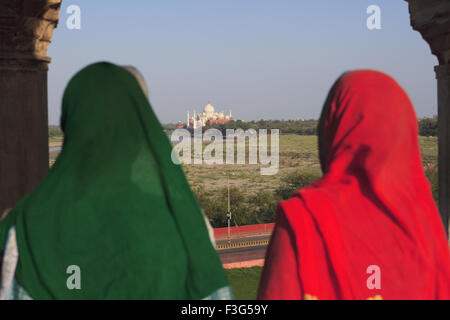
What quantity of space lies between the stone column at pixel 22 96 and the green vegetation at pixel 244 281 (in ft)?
37.1

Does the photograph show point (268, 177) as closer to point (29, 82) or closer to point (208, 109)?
point (208, 109)

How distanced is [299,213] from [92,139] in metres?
0.64

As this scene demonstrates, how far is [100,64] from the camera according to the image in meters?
1.68

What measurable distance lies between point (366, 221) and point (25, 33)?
3.91 meters

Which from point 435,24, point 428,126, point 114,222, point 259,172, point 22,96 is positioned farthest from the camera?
point 259,172

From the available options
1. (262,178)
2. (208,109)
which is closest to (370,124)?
(262,178)

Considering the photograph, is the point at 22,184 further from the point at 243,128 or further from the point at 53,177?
the point at 243,128

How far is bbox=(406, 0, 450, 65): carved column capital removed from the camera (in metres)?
4.63

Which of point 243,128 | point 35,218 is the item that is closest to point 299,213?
point 35,218

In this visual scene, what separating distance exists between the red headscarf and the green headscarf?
24 centimetres

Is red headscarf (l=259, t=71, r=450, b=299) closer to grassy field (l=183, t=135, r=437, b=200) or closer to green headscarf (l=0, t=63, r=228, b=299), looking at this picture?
green headscarf (l=0, t=63, r=228, b=299)

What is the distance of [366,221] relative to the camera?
1.57 meters

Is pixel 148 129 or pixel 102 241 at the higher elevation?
pixel 148 129

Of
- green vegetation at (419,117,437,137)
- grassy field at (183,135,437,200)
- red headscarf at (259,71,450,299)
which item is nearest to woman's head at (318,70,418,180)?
red headscarf at (259,71,450,299)
